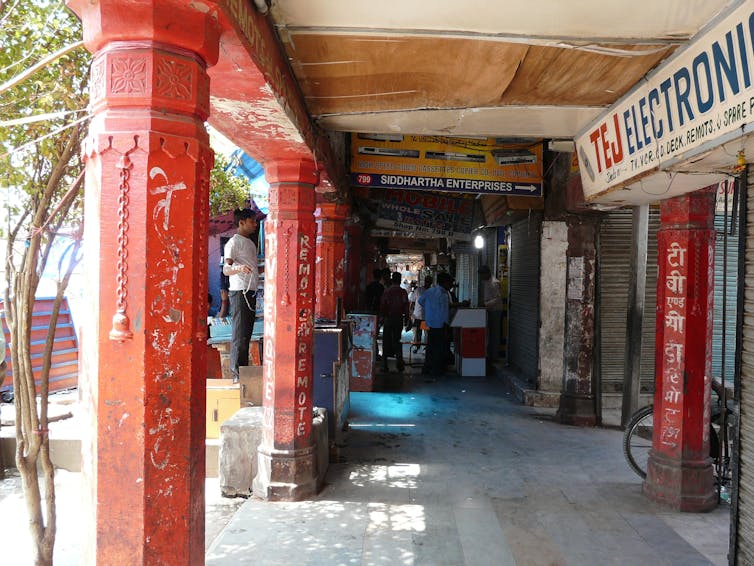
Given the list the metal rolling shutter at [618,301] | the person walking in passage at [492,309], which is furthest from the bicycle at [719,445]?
the person walking in passage at [492,309]

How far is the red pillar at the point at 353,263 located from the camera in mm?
11562

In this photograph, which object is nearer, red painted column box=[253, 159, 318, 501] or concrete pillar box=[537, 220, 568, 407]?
red painted column box=[253, 159, 318, 501]

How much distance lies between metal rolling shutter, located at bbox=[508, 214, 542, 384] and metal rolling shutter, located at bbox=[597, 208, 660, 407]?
1.01m

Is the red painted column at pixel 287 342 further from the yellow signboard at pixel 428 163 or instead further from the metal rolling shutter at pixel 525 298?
the metal rolling shutter at pixel 525 298

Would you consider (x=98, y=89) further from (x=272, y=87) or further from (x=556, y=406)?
(x=556, y=406)

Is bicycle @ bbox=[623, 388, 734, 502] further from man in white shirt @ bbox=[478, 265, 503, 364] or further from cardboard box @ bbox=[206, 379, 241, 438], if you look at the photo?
man in white shirt @ bbox=[478, 265, 503, 364]

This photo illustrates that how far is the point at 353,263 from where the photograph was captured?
12.7 meters

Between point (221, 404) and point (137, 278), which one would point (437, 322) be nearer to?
point (221, 404)

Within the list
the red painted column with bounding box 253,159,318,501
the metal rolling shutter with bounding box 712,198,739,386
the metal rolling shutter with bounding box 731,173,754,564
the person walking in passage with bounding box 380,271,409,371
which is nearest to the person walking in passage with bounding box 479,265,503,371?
the person walking in passage with bounding box 380,271,409,371

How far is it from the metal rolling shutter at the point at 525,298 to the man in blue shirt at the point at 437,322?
1.29 meters

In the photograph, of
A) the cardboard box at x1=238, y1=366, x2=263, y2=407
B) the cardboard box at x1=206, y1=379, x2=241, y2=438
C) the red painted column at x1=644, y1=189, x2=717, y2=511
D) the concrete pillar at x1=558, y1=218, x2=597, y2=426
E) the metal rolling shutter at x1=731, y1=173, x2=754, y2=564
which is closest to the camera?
the metal rolling shutter at x1=731, y1=173, x2=754, y2=564

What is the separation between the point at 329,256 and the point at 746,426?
21.1ft

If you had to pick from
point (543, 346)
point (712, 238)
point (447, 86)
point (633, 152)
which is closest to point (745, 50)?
point (633, 152)

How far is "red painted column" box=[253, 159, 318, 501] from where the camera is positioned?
4.94 m
